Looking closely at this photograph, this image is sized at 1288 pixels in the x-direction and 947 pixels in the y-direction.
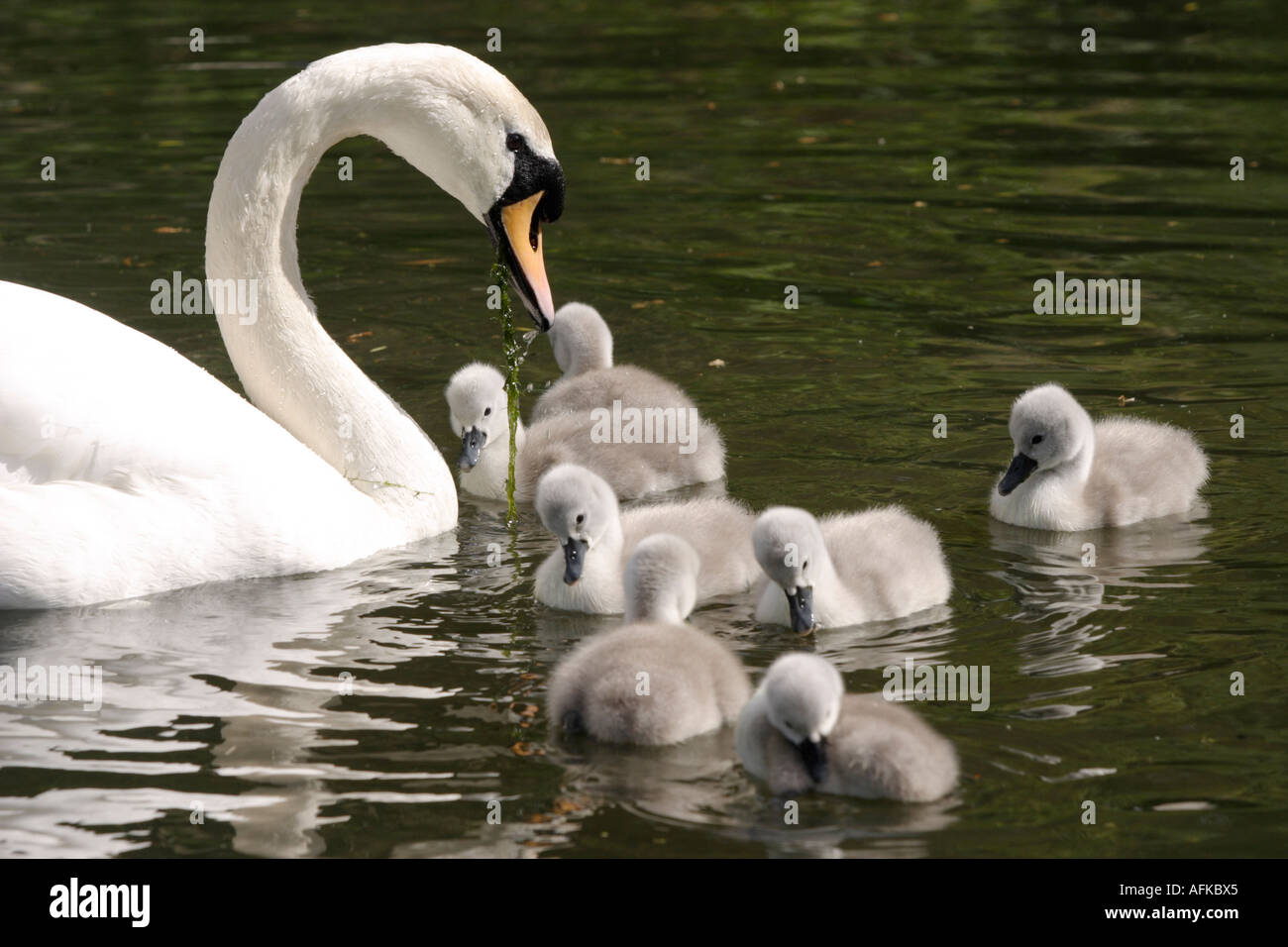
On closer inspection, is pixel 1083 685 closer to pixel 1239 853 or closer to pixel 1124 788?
pixel 1124 788

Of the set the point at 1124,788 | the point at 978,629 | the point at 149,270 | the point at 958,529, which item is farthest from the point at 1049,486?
the point at 149,270

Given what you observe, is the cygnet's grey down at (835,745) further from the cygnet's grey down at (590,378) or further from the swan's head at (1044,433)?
the cygnet's grey down at (590,378)

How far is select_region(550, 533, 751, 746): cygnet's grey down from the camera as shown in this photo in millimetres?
5754

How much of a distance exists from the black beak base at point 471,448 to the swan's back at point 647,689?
96.7 inches

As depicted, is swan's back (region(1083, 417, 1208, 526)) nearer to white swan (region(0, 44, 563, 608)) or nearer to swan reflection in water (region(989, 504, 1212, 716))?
swan reflection in water (region(989, 504, 1212, 716))

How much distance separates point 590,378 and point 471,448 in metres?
0.84

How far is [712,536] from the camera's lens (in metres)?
7.14

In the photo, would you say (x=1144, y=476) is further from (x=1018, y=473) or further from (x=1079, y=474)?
(x=1018, y=473)

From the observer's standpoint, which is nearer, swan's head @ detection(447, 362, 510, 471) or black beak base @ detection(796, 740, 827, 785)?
black beak base @ detection(796, 740, 827, 785)

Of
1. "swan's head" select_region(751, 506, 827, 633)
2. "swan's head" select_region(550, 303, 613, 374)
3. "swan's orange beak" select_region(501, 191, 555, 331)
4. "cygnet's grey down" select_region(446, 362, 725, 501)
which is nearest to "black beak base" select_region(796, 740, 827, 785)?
"swan's head" select_region(751, 506, 827, 633)

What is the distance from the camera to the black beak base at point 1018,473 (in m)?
7.80

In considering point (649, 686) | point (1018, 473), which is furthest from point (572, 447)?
point (649, 686)

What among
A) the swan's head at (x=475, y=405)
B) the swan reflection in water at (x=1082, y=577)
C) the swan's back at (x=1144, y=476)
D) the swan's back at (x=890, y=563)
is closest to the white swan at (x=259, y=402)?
the swan's head at (x=475, y=405)

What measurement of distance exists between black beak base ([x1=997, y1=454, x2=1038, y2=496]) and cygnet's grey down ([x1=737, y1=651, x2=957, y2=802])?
246cm
